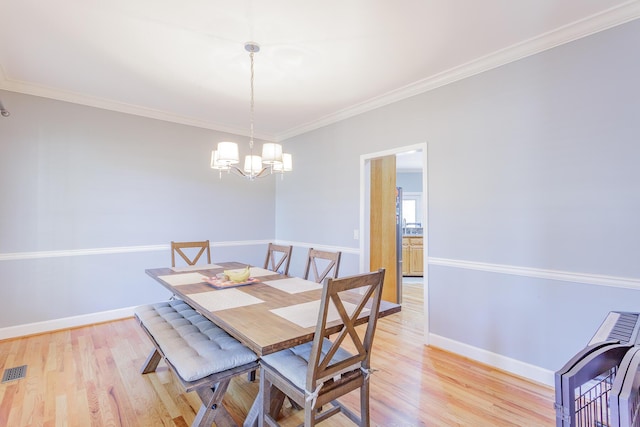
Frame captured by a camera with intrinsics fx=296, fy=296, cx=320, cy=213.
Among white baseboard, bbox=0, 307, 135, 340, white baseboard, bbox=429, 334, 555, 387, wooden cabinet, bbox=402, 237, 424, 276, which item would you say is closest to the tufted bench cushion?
white baseboard, bbox=0, 307, 135, 340

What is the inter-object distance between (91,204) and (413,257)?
18.4 ft

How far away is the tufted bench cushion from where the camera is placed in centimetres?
156

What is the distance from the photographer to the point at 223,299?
6.35ft

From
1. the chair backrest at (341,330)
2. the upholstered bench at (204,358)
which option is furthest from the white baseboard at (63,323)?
the chair backrest at (341,330)

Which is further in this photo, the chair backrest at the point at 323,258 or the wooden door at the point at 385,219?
the wooden door at the point at 385,219

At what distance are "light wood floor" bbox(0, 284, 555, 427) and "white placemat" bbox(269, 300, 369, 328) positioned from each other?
77cm

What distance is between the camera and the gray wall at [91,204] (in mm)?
3133

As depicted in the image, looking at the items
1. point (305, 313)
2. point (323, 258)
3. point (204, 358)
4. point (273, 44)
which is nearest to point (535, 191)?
point (323, 258)

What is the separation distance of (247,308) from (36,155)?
324 cm

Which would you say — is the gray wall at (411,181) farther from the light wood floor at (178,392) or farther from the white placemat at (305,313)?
the white placemat at (305,313)

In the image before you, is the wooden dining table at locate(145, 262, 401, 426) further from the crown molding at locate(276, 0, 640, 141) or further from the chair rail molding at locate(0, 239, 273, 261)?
the crown molding at locate(276, 0, 640, 141)

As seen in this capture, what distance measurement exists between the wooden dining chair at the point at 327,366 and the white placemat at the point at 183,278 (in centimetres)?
A: 102

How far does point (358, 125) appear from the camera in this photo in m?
3.74

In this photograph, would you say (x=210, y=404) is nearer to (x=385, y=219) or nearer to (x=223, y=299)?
(x=223, y=299)
